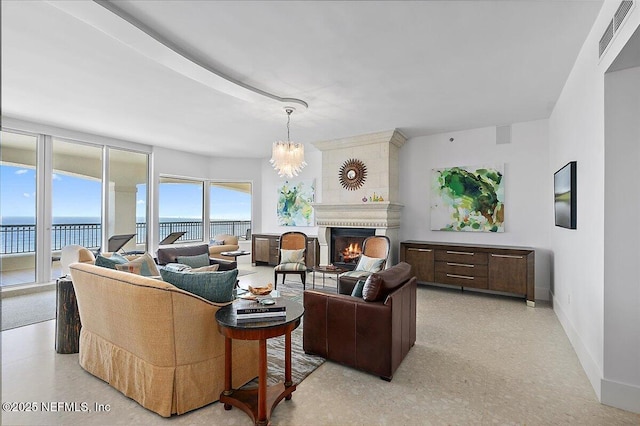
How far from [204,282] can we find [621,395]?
3155 millimetres

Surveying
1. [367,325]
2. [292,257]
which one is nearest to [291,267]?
[292,257]

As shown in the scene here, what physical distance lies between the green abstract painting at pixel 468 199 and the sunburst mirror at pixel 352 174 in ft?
4.15

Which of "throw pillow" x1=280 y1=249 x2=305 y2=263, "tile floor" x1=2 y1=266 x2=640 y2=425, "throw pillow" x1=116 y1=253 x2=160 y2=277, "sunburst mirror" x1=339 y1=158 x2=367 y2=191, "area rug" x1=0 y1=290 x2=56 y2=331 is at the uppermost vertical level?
"sunburst mirror" x1=339 y1=158 x2=367 y2=191

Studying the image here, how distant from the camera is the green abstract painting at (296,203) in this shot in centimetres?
777

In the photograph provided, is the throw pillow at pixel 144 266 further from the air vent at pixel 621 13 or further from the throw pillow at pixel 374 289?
the air vent at pixel 621 13

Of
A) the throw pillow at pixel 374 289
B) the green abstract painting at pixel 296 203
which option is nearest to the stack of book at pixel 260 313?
the throw pillow at pixel 374 289

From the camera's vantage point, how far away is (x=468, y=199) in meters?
5.73

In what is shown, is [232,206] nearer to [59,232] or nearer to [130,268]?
[59,232]

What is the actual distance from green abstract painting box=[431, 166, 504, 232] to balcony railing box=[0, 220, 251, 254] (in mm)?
4800

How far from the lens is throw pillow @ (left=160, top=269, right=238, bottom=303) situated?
251 centimetres

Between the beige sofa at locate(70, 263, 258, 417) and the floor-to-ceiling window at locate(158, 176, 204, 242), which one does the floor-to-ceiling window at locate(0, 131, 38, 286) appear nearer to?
the floor-to-ceiling window at locate(158, 176, 204, 242)

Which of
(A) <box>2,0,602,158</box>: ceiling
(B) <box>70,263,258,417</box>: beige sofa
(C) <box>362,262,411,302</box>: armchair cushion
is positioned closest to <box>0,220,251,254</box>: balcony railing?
(A) <box>2,0,602,158</box>: ceiling

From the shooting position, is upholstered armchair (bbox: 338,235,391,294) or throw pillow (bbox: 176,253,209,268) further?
throw pillow (bbox: 176,253,209,268)

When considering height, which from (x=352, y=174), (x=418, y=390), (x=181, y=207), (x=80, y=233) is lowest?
(x=418, y=390)
